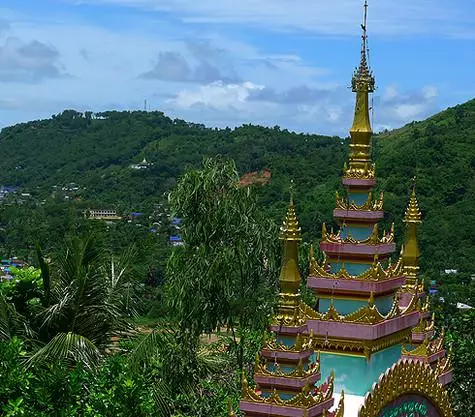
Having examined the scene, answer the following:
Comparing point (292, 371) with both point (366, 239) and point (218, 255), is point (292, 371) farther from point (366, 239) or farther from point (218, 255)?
point (218, 255)

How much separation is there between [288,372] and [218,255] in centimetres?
775

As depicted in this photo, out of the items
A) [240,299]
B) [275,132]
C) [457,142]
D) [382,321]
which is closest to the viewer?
[382,321]

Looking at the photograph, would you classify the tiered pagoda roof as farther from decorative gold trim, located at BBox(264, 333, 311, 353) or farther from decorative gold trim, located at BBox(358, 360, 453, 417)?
decorative gold trim, located at BBox(358, 360, 453, 417)

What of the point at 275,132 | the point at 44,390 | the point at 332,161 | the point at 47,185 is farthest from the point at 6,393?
the point at 47,185

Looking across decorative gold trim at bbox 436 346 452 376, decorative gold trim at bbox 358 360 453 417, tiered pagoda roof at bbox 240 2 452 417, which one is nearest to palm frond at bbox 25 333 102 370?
tiered pagoda roof at bbox 240 2 452 417

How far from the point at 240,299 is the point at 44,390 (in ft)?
27.2

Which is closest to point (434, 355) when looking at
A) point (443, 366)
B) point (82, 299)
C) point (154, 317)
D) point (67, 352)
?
point (443, 366)

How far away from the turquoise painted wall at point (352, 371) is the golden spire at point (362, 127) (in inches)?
130

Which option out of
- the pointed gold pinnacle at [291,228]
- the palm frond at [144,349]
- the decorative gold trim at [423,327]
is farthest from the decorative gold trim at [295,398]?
the decorative gold trim at [423,327]

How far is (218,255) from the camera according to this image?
20.9 meters

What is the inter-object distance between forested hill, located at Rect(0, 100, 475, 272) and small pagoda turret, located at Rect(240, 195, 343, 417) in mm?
12996

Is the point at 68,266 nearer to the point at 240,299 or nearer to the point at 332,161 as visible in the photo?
the point at 240,299

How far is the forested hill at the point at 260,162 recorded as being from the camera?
6462 centimetres

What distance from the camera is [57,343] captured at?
1591 centimetres
